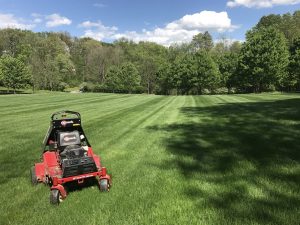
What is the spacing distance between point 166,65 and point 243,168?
8866cm

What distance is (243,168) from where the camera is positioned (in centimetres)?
916

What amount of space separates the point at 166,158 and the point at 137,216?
14.9 feet

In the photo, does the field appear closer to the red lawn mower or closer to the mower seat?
the red lawn mower

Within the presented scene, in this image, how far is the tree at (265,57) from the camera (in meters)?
61.8

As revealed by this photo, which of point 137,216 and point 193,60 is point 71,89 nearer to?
point 193,60

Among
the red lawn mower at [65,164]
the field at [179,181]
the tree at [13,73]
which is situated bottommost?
the field at [179,181]

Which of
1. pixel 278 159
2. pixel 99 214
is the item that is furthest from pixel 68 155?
pixel 278 159

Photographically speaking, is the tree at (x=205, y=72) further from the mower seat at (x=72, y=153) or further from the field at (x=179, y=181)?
the mower seat at (x=72, y=153)

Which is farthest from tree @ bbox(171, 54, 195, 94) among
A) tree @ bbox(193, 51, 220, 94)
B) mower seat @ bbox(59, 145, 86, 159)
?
mower seat @ bbox(59, 145, 86, 159)

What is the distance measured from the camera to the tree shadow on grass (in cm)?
653

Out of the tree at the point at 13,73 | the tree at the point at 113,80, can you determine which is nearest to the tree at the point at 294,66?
the tree at the point at 113,80

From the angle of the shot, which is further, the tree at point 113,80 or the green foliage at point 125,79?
the tree at point 113,80

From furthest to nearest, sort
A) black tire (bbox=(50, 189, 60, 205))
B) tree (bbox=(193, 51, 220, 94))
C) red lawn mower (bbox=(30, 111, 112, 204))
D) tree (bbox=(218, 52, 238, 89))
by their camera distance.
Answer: tree (bbox=(218, 52, 238, 89)), tree (bbox=(193, 51, 220, 94)), red lawn mower (bbox=(30, 111, 112, 204)), black tire (bbox=(50, 189, 60, 205))

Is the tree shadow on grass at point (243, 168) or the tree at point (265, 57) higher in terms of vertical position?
the tree at point (265, 57)
